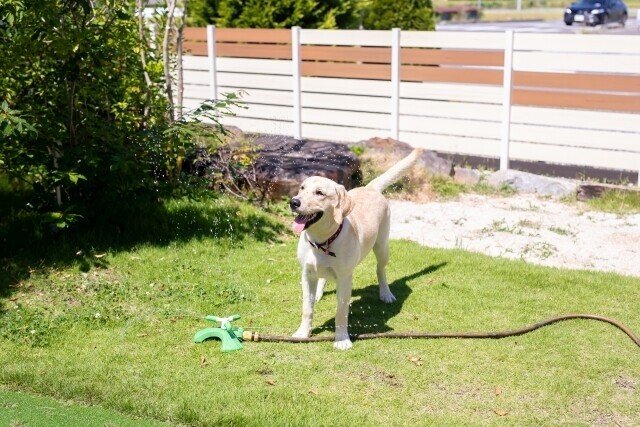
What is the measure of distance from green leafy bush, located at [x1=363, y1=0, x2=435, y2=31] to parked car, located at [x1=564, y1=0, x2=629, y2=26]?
25.8 meters

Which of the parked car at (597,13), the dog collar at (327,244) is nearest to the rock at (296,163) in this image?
the dog collar at (327,244)

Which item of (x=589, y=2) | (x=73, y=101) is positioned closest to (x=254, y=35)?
(x=73, y=101)

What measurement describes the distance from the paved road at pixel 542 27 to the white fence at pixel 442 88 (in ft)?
75.1

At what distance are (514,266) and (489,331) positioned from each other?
1627 mm

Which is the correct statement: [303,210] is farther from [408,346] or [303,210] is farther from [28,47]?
[28,47]

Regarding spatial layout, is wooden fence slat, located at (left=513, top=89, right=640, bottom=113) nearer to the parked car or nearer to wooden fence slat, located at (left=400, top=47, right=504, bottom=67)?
wooden fence slat, located at (left=400, top=47, right=504, bottom=67)

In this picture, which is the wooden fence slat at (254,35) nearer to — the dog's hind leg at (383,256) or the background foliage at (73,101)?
the background foliage at (73,101)

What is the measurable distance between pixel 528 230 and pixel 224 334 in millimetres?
4363

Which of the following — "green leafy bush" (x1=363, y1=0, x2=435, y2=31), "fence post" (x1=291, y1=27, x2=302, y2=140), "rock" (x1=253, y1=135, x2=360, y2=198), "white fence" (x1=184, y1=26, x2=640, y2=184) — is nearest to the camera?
"rock" (x1=253, y1=135, x2=360, y2=198)

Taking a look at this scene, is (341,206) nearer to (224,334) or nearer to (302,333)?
(302,333)

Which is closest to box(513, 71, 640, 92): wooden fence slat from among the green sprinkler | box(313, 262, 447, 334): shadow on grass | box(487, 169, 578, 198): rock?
box(487, 169, 578, 198): rock

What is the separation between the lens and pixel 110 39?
324 inches

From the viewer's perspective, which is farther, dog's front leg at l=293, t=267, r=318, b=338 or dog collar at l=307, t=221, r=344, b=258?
dog's front leg at l=293, t=267, r=318, b=338

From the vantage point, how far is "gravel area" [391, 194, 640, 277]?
334 inches
